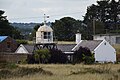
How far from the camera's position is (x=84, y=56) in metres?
60.9

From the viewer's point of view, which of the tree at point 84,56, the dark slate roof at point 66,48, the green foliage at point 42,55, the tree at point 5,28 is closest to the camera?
the green foliage at point 42,55

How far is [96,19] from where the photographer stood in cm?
10956

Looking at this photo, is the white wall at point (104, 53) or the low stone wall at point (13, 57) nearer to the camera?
the low stone wall at point (13, 57)

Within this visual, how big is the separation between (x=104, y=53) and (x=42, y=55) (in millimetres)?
12924

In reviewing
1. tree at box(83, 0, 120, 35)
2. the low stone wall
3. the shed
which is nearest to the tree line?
tree at box(83, 0, 120, 35)

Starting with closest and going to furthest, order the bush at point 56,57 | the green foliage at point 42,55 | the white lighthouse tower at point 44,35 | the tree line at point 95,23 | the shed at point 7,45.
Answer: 1. the green foliage at point 42,55
2. the bush at point 56,57
3. the white lighthouse tower at point 44,35
4. the shed at point 7,45
5. the tree line at point 95,23

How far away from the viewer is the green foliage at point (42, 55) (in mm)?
58659

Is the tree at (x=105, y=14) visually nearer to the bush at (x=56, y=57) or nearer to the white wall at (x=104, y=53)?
the white wall at (x=104, y=53)

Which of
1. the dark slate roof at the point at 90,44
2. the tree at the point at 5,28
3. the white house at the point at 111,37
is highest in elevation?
the tree at the point at 5,28

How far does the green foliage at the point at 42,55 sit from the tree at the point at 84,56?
4.74 meters

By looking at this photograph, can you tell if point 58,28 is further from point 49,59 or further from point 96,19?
point 49,59

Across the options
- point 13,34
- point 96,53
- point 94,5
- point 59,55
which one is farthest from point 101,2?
point 59,55

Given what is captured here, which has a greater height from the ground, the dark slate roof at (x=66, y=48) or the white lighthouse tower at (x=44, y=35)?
the white lighthouse tower at (x=44, y=35)

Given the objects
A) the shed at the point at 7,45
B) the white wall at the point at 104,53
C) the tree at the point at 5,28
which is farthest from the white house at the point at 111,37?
the white wall at the point at 104,53
